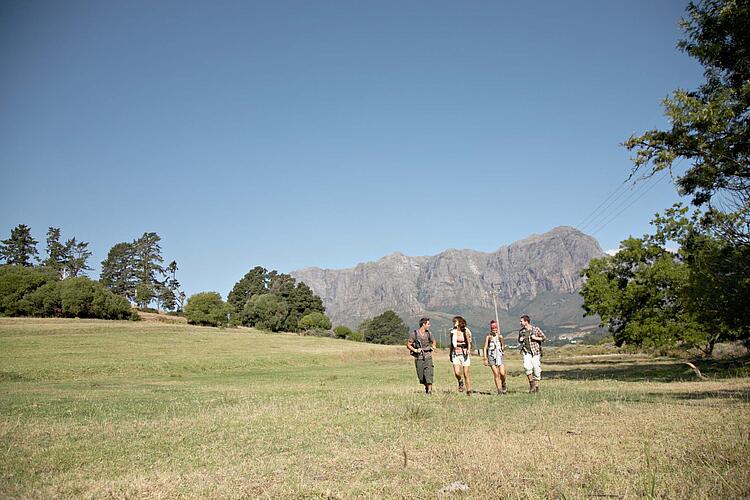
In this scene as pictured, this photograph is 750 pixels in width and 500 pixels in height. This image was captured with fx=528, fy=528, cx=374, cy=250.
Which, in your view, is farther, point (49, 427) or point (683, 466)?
point (49, 427)

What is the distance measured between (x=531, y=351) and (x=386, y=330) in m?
150

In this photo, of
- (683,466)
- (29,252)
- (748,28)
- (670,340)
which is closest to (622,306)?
(670,340)

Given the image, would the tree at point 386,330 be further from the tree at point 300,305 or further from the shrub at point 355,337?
the tree at point 300,305

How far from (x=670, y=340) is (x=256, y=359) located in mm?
35704

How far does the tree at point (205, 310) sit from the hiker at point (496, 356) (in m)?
91.3

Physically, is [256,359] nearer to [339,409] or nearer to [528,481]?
[339,409]

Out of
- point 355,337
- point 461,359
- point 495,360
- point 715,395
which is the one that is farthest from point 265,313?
point 715,395

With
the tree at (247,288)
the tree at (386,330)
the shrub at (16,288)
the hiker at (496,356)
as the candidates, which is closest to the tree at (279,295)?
the tree at (247,288)

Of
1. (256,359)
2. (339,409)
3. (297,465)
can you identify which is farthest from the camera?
(256,359)

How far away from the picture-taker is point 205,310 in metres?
103

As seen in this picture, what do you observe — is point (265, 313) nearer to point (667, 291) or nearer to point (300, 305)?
point (300, 305)

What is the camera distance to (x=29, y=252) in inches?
4943

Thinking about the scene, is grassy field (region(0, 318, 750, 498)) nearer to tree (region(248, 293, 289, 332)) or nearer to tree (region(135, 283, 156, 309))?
tree (region(248, 293, 289, 332))

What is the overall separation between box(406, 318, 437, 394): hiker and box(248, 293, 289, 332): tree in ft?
335
